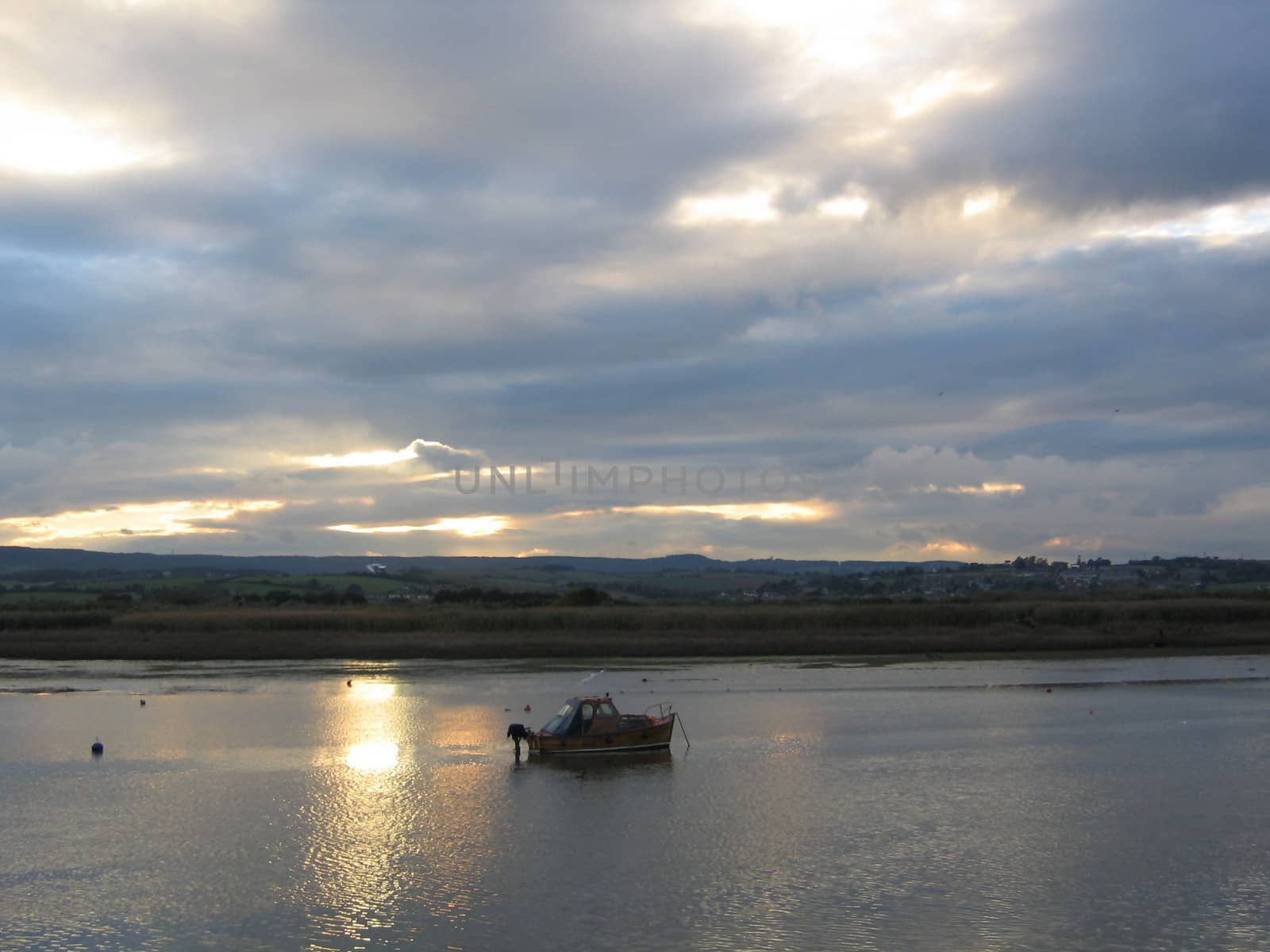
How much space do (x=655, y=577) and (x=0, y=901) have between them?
154 metres

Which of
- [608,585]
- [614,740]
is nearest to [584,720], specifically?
[614,740]

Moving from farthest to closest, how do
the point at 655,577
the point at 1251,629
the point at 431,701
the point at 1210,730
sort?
the point at 655,577, the point at 1251,629, the point at 431,701, the point at 1210,730

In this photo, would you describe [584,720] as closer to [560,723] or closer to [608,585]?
[560,723]

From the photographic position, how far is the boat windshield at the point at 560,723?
93.6 ft

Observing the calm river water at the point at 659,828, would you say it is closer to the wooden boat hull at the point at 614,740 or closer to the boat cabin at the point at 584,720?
the wooden boat hull at the point at 614,740

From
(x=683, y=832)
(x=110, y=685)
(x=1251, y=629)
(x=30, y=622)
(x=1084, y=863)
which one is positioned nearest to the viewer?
(x=1084, y=863)

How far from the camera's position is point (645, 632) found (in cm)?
6303

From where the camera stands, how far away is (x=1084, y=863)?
18.1 m

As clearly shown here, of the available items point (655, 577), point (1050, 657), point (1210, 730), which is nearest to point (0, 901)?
point (1210, 730)

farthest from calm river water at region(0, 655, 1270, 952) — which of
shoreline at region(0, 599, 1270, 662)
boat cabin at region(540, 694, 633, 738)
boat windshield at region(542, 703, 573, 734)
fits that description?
shoreline at region(0, 599, 1270, 662)

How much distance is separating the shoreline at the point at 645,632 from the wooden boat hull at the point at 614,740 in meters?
27.1

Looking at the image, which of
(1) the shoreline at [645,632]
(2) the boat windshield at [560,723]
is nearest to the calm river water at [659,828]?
(2) the boat windshield at [560,723]

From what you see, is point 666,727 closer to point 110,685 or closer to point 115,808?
point 115,808

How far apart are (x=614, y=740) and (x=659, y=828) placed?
24.2 feet
